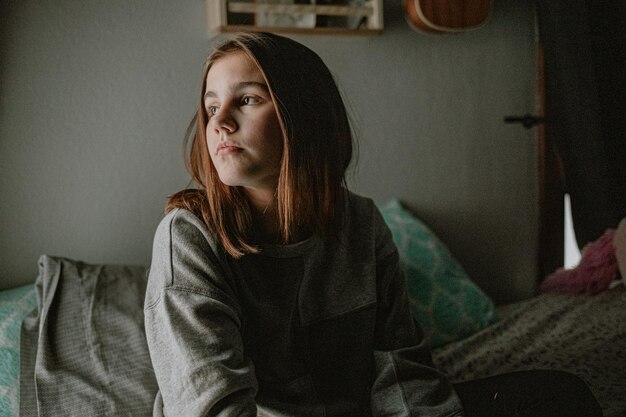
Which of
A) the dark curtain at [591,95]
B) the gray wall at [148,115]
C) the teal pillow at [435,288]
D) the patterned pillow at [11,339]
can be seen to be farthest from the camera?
the dark curtain at [591,95]

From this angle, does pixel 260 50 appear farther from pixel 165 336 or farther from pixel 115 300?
pixel 115 300

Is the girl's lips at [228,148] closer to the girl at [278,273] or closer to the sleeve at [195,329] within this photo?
the girl at [278,273]

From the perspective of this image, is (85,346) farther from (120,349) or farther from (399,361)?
(399,361)

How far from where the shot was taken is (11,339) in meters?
1.28

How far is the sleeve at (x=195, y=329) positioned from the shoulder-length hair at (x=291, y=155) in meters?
0.05

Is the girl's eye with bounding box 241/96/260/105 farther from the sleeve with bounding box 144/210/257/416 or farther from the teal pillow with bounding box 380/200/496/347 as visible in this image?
the teal pillow with bounding box 380/200/496/347

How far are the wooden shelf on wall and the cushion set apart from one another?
65cm

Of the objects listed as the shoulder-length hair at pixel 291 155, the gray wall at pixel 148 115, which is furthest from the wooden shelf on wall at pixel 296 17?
the shoulder-length hair at pixel 291 155

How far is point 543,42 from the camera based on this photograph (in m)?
2.06

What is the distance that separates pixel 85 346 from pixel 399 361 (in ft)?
1.93

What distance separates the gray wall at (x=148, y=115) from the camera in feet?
4.97

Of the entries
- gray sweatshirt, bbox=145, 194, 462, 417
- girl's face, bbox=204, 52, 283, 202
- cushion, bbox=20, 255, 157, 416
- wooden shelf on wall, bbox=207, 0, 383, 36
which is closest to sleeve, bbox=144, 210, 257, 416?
gray sweatshirt, bbox=145, 194, 462, 417

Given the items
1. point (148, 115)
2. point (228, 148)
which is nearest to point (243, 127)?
point (228, 148)

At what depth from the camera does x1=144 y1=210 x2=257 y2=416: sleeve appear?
95 centimetres
